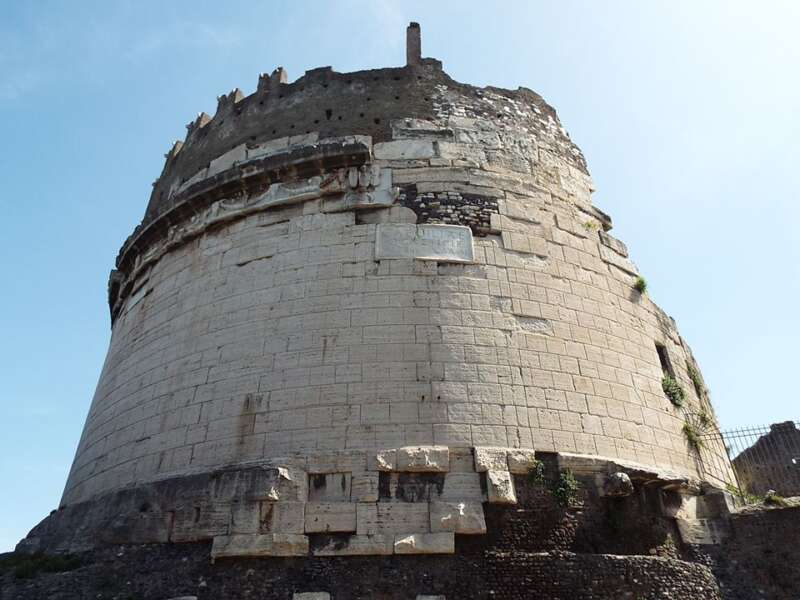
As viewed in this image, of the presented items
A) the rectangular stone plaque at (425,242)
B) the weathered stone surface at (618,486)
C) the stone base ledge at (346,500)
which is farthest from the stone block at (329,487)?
the rectangular stone plaque at (425,242)

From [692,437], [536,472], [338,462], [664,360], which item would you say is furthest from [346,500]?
[664,360]

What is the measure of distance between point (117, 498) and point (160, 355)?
7.52 ft

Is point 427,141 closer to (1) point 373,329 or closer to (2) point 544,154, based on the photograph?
(2) point 544,154

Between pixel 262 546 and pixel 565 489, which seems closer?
pixel 262 546

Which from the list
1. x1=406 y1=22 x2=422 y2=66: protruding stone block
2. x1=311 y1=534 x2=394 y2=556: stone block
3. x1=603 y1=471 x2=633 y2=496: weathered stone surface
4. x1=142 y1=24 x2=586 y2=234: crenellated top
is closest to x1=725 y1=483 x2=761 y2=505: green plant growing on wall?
x1=603 y1=471 x2=633 y2=496: weathered stone surface

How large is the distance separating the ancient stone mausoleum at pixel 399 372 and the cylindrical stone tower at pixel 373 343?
34 millimetres

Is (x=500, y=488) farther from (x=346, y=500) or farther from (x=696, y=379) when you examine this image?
(x=696, y=379)

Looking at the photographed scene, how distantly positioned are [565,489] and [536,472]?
0.38m

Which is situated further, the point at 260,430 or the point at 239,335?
the point at 239,335

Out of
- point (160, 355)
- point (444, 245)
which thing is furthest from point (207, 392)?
point (444, 245)

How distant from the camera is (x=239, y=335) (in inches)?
338

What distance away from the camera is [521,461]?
7145mm

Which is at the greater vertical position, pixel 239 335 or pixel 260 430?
pixel 239 335

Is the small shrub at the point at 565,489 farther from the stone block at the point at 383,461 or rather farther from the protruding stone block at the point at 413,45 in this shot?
the protruding stone block at the point at 413,45
